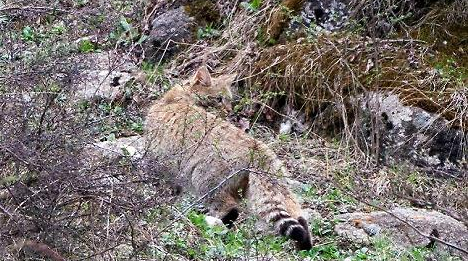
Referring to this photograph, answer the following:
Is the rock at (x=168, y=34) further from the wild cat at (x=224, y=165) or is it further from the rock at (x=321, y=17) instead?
the wild cat at (x=224, y=165)

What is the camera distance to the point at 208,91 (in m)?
8.02

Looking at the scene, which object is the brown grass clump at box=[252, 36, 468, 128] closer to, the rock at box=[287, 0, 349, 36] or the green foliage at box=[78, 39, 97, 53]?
the rock at box=[287, 0, 349, 36]

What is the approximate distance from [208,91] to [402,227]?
2441 mm

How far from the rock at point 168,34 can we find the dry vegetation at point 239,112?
156 mm

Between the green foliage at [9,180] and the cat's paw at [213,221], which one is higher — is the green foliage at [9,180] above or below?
above

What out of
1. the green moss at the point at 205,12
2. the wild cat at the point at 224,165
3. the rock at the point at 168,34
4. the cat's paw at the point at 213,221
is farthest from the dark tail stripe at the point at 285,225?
the green moss at the point at 205,12

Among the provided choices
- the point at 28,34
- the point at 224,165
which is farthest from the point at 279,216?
the point at 28,34

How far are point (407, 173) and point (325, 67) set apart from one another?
1891 millimetres

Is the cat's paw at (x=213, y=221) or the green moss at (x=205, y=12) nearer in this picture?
the cat's paw at (x=213, y=221)

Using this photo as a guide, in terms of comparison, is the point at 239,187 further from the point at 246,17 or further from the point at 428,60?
the point at 246,17

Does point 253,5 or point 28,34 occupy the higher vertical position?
point 253,5

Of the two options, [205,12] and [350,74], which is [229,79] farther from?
[205,12]

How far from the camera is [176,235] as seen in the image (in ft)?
18.0

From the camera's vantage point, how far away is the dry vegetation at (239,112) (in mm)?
4566
